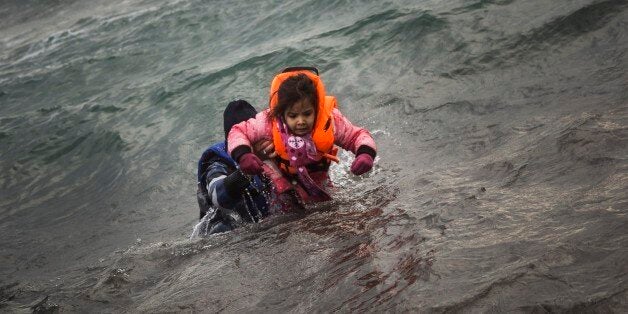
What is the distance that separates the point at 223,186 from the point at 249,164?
46cm

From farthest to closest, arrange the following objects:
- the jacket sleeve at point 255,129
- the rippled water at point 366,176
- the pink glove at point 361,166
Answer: the jacket sleeve at point 255,129
the pink glove at point 361,166
the rippled water at point 366,176

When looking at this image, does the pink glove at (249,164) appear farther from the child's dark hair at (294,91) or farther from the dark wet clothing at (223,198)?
the child's dark hair at (294,91)

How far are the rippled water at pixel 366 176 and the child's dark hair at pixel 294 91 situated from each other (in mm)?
919

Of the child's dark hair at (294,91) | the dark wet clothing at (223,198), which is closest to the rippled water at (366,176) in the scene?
the dark wet clothing at (223,198)

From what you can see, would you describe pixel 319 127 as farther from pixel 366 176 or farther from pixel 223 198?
pixel 366 176

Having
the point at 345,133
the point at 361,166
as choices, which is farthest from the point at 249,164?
the point at 345,133

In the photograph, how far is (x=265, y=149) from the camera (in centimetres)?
443

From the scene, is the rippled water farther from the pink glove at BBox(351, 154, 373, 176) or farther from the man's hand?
the man's hand

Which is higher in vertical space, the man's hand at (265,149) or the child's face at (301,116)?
the child's face at (301,116)

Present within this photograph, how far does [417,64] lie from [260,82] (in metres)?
3.03

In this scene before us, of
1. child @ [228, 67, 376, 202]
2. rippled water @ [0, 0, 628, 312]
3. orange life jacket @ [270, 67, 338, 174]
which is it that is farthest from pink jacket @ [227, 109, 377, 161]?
rippled water @ [0, 0, 628, 312]

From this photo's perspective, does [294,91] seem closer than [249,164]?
No

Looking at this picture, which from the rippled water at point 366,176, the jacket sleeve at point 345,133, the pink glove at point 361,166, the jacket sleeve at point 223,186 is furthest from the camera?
the jacket sleeve at point 345,133

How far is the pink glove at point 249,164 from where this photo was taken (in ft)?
13.1
